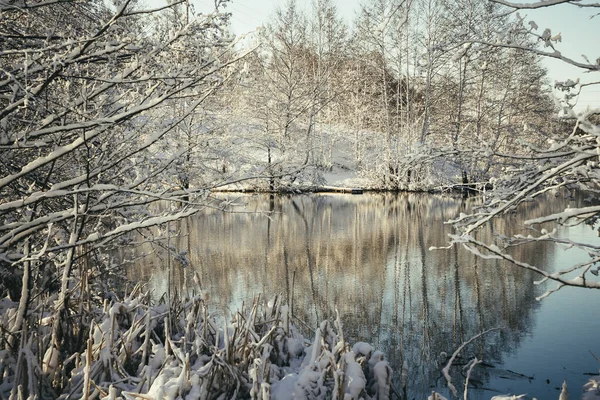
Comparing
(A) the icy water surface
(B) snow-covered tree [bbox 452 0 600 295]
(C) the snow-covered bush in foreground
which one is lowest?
(A) the icy water surface

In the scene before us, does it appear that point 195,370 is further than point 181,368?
Yes

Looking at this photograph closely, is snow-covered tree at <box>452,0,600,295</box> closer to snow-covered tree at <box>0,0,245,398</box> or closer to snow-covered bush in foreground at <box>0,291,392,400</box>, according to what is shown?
snow-covered bush in foreground at <box>0,291,392,400</box>

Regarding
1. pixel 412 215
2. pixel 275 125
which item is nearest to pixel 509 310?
pixel 412 215

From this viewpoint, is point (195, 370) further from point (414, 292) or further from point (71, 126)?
point (414, 292)

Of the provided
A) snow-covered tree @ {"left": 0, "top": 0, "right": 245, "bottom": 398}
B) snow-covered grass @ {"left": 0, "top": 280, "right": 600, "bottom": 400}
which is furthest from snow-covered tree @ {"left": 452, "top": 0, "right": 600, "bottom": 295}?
snow-covered tree @ {"left": 0, "top": 0, "right": 245, "bottom": 398}

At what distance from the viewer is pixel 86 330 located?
3971 millimetres

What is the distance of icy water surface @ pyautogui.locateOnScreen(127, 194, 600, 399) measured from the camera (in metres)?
5.33

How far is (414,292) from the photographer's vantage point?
26.9ft

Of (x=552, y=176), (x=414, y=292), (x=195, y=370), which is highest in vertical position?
(x=552, y=176)

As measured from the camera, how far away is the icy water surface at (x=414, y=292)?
210 inches

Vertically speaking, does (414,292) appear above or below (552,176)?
below

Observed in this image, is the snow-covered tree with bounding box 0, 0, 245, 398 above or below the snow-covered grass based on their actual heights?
above

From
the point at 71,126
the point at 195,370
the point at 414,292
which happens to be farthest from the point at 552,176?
the point at 414,292

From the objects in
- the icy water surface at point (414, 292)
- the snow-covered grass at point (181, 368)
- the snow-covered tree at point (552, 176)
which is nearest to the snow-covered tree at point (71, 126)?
the snow-covered grass at point (181, 368)
